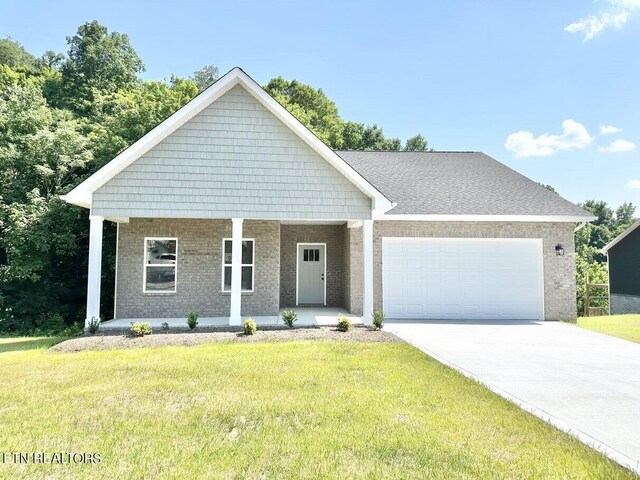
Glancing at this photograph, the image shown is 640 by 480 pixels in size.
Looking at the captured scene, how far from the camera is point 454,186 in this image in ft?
46.0

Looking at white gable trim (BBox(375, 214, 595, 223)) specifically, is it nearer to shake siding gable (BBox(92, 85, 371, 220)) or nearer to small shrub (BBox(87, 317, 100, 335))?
shake siding gable (BBox(92, 85, 371, 220))

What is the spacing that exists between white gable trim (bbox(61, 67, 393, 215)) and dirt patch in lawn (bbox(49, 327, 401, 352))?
11.6 feet

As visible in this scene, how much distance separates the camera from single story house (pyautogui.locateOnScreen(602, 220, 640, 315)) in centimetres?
2211

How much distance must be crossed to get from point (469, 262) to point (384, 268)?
2.88 meters

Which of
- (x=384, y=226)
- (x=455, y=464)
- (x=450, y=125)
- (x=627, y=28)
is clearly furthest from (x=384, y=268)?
(x=450, y=125)

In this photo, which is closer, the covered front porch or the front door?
the covered front porch

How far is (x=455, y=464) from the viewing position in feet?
10.8

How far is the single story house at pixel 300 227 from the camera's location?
1012cm

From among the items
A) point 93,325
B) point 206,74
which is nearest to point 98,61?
point 206,74

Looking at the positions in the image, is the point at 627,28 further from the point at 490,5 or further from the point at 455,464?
the point at 455,464

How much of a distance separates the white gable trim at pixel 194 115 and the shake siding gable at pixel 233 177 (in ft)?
0.46

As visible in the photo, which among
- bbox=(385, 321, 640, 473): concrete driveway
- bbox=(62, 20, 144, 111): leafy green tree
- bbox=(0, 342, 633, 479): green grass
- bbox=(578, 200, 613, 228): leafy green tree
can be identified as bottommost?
bbox=(385, 321, 640, 473): concrete driveway

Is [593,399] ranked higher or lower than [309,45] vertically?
lower

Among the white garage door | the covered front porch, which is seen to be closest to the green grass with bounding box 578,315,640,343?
the white garage door
